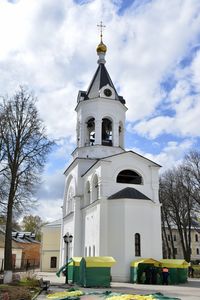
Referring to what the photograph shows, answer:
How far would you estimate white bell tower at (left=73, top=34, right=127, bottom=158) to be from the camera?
3166 centimetres

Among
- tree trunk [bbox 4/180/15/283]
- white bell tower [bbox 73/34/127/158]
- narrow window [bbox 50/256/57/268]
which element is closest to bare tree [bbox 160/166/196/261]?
white bell tower [bbox 73/34/127/158]

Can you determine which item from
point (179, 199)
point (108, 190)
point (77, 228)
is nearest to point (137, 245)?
point (108, 190)

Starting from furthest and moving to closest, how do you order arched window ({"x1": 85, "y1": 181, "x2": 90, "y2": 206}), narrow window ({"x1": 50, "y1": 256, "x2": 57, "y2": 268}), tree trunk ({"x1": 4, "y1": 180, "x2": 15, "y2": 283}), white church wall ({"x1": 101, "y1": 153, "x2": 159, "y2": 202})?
narrow window ({"x1": 50, "y1": 256, "x2": 57, "y2": 268})
arched window ({"x1": 85, "y1": 181, "x2": 90, "y2": 206})
white church wall ({"x1": 101, "y1": 153, "x2": 159, "y2": 202})
tree trunk ({"x1": 4, "y1": 180, "x2": 15, "y2": 283})

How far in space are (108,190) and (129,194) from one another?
78.3 inches

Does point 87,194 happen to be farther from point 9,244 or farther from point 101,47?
point 101,47

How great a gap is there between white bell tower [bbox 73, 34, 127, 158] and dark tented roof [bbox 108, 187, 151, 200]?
6.35 meters

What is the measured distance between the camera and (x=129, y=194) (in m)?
25.0

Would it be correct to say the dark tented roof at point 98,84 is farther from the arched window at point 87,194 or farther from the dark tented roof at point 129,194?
the dark tented roof at point 129,194

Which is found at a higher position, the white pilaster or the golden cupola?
the golden cupola

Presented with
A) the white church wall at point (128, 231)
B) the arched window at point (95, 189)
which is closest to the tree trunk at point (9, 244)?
the white church wall at point (128, 231)

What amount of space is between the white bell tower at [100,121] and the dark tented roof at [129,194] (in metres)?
6.35

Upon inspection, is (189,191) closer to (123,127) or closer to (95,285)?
(123,127)

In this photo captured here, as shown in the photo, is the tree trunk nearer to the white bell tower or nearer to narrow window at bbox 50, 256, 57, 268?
the white bell tower

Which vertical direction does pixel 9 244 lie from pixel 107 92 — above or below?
below
